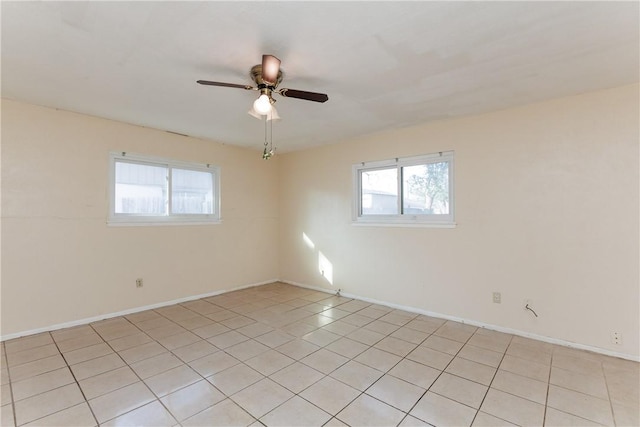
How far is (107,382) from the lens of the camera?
218 centimetres

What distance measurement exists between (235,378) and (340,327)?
52.6 inches

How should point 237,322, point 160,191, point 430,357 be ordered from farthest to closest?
point 160,191, point 237,322, point 430,357

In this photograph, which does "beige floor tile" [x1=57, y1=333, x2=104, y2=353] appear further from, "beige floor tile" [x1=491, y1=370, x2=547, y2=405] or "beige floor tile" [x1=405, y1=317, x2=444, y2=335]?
"beige floor tile" [x1=491, y1=370, x2=547, y2=405]

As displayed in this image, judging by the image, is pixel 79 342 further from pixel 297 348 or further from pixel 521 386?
pixel 521 386

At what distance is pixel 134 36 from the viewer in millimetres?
1841

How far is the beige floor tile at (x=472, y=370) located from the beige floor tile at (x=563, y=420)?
40cm

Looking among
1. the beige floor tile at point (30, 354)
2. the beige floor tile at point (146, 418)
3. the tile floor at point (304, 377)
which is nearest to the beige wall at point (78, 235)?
the tile floor at point (304, 377)

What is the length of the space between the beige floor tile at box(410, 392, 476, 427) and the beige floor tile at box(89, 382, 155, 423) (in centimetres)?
176

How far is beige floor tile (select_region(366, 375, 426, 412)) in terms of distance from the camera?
6.39ft

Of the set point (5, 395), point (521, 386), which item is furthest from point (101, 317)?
point (521, 386)

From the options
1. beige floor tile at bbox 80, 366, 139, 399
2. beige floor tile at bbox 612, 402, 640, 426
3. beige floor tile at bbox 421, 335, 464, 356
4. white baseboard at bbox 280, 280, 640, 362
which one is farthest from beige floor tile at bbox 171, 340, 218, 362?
beige floor tile at bbox 612, 402, 640, 426

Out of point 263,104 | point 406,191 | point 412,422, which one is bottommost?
point 412,422

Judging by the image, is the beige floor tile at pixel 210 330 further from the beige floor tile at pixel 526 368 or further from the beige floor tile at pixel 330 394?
the beige floor tile at pixel 526 368

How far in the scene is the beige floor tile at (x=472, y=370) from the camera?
2227mm
